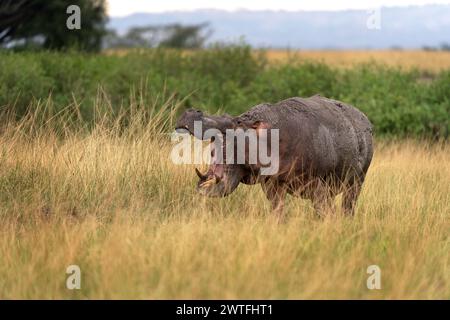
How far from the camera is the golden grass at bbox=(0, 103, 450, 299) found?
5742mm

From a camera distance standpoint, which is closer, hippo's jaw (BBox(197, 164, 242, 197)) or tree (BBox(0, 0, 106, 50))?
hippo's jaw (BBox(197, 164, 242, 197))

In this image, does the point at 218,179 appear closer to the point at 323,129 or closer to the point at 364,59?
the point at 323,129

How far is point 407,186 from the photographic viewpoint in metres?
9.04

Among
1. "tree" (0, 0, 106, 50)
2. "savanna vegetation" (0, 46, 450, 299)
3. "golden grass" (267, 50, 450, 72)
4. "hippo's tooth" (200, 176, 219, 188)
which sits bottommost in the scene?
"savanna vegetation" (0, 46, 450, 299)

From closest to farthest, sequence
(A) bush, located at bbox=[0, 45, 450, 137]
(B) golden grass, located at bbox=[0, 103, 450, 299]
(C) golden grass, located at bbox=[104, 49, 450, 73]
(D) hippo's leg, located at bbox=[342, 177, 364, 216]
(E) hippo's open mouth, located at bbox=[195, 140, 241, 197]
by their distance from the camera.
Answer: (B) golden grass, located at bbox=[0, 103, 450, 299] → (E) hippo's open mouth, located at bbox=[195, 140, 241, 197] → (D) hippo's leg, located at bbox=[342, 177, 364, 216] → (A) bush, located at bbox=[0, 45, 450, 137] → (C) golden grass, located at bbox=[104, 49, 450, 73]

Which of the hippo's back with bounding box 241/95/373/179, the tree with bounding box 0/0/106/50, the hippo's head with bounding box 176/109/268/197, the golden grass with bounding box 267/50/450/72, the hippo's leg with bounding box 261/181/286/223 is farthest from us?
the tree with bounding box 0/0/106/50

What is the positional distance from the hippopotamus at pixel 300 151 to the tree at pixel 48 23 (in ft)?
52.2

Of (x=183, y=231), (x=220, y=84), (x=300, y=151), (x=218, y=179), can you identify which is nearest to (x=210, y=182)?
(x=218, y=179)

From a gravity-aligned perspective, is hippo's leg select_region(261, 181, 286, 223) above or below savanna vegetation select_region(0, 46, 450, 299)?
above

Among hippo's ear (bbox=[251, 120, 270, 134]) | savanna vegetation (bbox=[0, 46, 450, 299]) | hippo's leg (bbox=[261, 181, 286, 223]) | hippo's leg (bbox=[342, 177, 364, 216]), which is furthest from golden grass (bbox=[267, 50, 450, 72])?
hippo's ear (bbox=[251, 120, 270, 134])

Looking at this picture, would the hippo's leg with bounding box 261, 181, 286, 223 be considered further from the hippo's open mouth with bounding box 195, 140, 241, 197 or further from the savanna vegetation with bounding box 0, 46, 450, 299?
the hippo's open mouth with bounding box 195, 140, 241, 197

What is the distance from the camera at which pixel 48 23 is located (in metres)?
26.5

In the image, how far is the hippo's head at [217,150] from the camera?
6.25 metres
